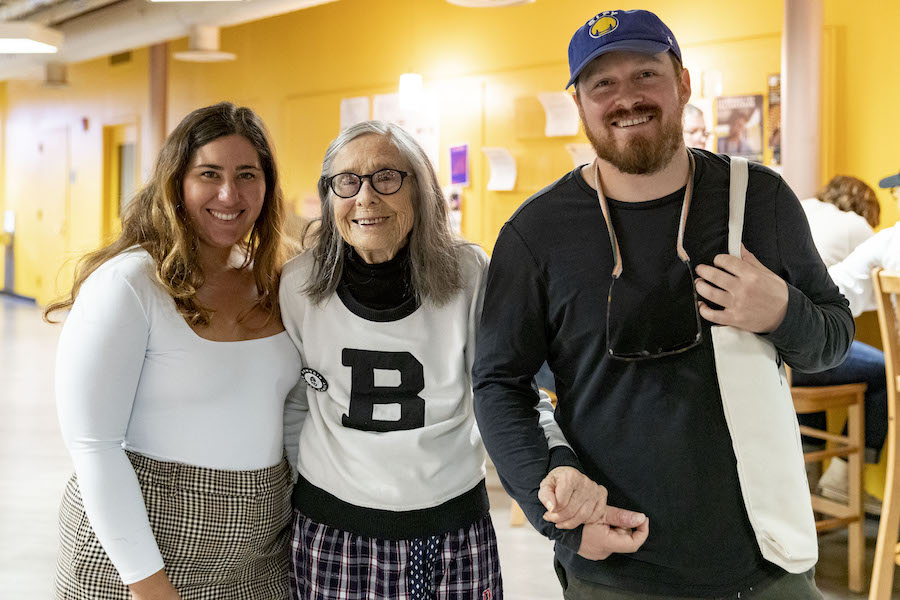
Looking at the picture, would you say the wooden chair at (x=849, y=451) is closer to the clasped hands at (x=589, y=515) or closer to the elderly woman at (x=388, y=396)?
the elderly woman at (x=388, y=396)

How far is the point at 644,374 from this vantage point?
1428 mm

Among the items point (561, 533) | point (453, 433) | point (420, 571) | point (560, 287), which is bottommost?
point (420, 571)

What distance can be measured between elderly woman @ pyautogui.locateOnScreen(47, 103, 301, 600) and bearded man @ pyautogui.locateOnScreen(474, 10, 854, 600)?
1.75 ft

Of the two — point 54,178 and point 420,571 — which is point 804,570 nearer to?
point 420,571

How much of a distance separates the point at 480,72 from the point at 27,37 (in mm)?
3883

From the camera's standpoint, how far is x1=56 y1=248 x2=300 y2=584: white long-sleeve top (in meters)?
1.58

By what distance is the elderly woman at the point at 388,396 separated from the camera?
1.65 meters

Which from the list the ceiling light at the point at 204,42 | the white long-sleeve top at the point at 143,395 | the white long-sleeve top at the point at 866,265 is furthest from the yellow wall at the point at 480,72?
the white long-sleeve top at the point at 143,395

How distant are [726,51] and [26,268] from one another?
13072mm

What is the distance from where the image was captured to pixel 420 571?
65.9 inches

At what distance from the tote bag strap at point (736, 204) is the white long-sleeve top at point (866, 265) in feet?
8.05

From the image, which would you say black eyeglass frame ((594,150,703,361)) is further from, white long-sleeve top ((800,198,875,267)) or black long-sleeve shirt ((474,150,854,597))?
white long-sleeve top ((800,198,875,267))

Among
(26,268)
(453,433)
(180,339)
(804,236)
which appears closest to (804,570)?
(804,236)

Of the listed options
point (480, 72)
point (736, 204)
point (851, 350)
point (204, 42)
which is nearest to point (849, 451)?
point (851, 350)
